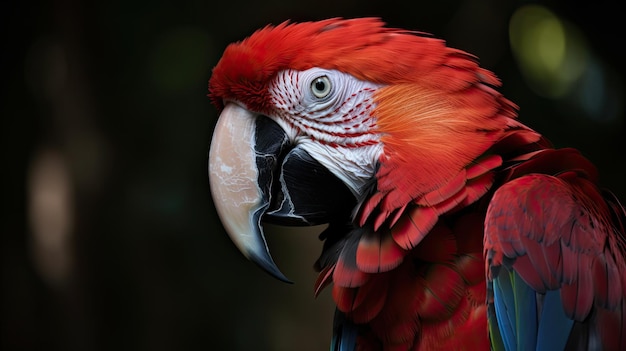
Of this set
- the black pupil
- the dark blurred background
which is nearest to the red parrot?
the black pupil

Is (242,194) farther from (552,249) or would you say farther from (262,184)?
(552,249)

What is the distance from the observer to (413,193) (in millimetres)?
1156

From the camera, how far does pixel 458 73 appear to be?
122 centimetres

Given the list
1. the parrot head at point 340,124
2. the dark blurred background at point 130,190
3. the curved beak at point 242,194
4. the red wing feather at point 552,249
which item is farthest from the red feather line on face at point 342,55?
the dark blurred background at point 130,190

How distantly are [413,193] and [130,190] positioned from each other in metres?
1.93

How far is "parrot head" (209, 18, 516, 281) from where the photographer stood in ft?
3.88

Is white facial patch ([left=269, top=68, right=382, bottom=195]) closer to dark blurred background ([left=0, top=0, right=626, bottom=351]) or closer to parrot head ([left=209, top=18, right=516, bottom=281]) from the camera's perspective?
parrot head ([left=209, top=18, right=516, bottom=281])

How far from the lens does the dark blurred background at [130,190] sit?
277 centimetres

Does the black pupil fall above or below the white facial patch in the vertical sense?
above

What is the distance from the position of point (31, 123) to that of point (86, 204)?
40cm

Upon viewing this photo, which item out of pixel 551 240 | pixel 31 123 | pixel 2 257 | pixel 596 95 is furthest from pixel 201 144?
pixel 551 240

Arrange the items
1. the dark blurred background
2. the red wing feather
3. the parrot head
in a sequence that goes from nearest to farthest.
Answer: the red wing feather → the parrot head → the dark blurred background

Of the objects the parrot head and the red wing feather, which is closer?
the red wing feather

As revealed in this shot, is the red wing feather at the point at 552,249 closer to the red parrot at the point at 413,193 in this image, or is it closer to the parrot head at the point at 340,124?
the red parrot at the point at 413,193
